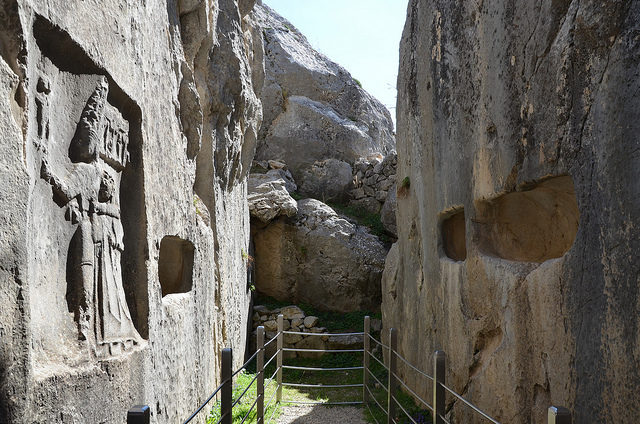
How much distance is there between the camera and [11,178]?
244cm

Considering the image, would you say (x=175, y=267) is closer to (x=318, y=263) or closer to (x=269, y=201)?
(x=269, y=201)

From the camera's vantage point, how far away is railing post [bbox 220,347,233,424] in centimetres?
334

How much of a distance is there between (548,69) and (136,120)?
10.5 feet

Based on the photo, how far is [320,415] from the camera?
7270 millimetres

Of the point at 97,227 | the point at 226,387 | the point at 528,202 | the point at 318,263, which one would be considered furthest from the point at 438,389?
the point at 318,263

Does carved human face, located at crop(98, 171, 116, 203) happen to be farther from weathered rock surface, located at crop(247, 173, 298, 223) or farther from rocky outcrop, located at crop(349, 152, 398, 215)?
rocky outcrop, located at crop(349, 152, 398, 215)

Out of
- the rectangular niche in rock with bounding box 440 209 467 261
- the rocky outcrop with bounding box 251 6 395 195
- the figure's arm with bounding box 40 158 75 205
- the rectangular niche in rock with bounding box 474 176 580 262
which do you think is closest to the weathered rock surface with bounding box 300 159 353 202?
the rocky outcrop with bounding box 251 6 395 195

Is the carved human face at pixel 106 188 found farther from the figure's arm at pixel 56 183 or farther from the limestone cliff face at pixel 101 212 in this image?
the figure's arm at pixel 56 183

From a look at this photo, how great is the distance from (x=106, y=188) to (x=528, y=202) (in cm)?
390

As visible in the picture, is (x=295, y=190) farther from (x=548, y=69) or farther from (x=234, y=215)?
(x=548, y=69)

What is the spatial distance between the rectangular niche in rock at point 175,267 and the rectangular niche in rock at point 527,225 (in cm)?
318

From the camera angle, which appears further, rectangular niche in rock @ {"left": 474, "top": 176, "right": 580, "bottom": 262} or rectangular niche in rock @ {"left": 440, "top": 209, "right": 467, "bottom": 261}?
rectangular niche in rock @ {"left": 440, "top": 209, "right": 467, "bottom": 261}

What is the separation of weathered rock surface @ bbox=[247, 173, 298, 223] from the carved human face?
8.06 metres

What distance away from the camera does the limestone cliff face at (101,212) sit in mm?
Answer: 2520
